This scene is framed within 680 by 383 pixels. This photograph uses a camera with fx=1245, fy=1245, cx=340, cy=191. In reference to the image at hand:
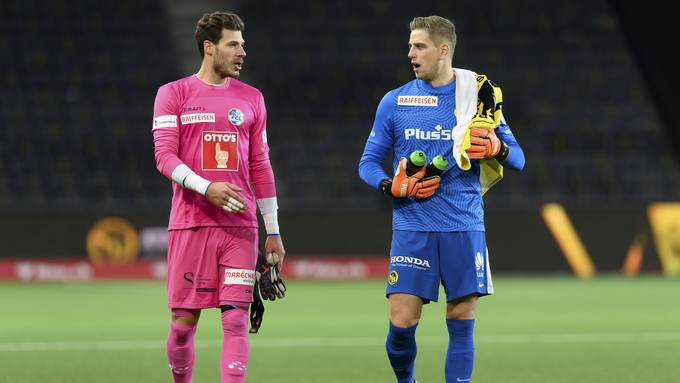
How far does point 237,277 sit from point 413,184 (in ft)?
3.35

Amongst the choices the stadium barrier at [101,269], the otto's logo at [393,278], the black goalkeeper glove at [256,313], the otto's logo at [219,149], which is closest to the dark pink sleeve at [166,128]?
the otto's logo at [219,149]

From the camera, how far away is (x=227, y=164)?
6.43 meters

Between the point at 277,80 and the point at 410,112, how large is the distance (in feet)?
57.3

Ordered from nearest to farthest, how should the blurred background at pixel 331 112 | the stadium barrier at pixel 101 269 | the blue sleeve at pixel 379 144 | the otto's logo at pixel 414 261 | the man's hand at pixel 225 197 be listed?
the man's hand at pixel 225 197
the otto's logo at pixel 414 261
the blue sleeve at pixel 379 144
the stadium barrier at pixel 101 269
the blurred background at pixel 331 112

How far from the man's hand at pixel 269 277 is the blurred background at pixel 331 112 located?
42.9 feet

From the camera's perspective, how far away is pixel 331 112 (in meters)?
23.5

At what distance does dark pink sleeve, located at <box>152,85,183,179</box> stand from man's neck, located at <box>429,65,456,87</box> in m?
1.38

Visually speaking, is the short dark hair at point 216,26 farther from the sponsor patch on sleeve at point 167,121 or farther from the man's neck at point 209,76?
the sponsor patch on sleeve at point 167,121

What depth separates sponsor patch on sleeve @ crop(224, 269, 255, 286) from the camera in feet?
20.8

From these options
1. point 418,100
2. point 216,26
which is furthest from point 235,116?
point 418,100

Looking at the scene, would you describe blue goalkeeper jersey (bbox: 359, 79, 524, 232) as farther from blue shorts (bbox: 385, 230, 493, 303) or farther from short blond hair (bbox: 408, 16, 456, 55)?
short blond hair (bbox: 408, 16, 456, 55)

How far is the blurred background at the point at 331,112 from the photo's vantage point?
66.1 feet

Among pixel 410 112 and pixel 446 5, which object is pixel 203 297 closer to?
pixel 410 112

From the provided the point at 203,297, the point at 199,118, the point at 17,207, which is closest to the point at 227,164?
the point at 199,118
